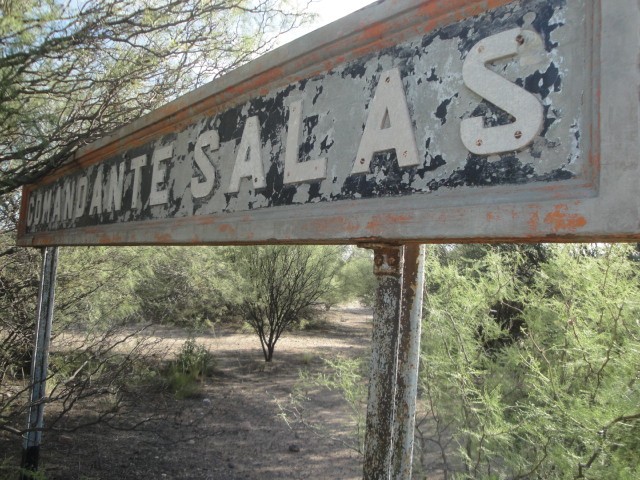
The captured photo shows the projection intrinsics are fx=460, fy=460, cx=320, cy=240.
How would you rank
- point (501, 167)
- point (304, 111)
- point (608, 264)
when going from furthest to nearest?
1. point (608, 264)
2. point (304, 111)
3. point (501, 167)

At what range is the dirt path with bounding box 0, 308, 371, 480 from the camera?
6098 millimetres

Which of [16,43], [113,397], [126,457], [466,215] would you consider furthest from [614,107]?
[113,397]

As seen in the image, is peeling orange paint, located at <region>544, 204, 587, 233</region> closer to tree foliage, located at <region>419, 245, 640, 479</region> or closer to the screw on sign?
the screw on sign

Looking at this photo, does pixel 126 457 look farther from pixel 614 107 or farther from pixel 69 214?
pixel 614 107

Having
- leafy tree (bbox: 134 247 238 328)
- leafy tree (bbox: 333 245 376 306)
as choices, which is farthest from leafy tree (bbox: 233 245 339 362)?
leafy tree (bbox: 333 245 376 306)

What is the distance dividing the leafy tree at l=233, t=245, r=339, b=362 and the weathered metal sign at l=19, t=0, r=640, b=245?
10832 mm

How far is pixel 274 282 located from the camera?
13.1 meters

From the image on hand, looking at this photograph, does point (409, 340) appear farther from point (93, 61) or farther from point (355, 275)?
point (355, 275)

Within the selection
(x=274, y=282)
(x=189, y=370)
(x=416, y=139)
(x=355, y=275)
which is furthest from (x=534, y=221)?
(x=355, y=275)

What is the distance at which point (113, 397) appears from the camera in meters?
8.49

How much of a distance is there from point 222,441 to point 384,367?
689 centimetres

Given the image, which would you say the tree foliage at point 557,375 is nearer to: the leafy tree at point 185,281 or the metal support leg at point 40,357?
the metal support leg at point 40,357

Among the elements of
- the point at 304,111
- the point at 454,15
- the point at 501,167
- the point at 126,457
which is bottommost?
the point at 126,457

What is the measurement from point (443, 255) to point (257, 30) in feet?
16.2
